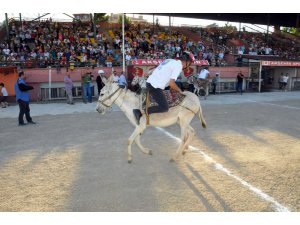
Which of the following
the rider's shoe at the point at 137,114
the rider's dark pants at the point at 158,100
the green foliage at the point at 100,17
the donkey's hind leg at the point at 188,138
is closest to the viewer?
the rider's dark pants at the point at 158,100

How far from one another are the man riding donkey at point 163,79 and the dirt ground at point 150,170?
1.29 meters

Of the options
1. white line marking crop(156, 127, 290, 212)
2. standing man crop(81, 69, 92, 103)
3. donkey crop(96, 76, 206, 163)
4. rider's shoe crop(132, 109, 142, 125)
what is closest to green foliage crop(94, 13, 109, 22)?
standing man crop(81, 69, 92, 103)

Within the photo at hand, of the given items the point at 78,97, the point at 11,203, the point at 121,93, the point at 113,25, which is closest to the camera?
the point at 11,203

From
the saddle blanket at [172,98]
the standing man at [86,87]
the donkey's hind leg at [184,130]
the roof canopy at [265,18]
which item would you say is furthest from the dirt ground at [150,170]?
the roof canopy at [265,18]

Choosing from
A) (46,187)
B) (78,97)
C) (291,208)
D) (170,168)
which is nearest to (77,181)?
(46,187)

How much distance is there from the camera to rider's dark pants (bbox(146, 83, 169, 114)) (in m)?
6.36

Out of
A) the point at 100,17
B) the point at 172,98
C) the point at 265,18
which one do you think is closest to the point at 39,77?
the point at 172,98

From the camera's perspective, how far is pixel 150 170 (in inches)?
240

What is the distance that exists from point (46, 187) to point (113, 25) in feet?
88.2

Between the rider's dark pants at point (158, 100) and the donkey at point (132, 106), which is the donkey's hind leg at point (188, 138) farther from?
the rider's dark pants at point (158, 100)

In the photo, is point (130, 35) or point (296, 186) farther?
point (130, 35)

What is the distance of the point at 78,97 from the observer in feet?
61.2

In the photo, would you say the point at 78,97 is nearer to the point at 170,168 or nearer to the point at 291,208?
the point at 170,168

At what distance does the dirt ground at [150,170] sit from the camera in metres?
4.64
